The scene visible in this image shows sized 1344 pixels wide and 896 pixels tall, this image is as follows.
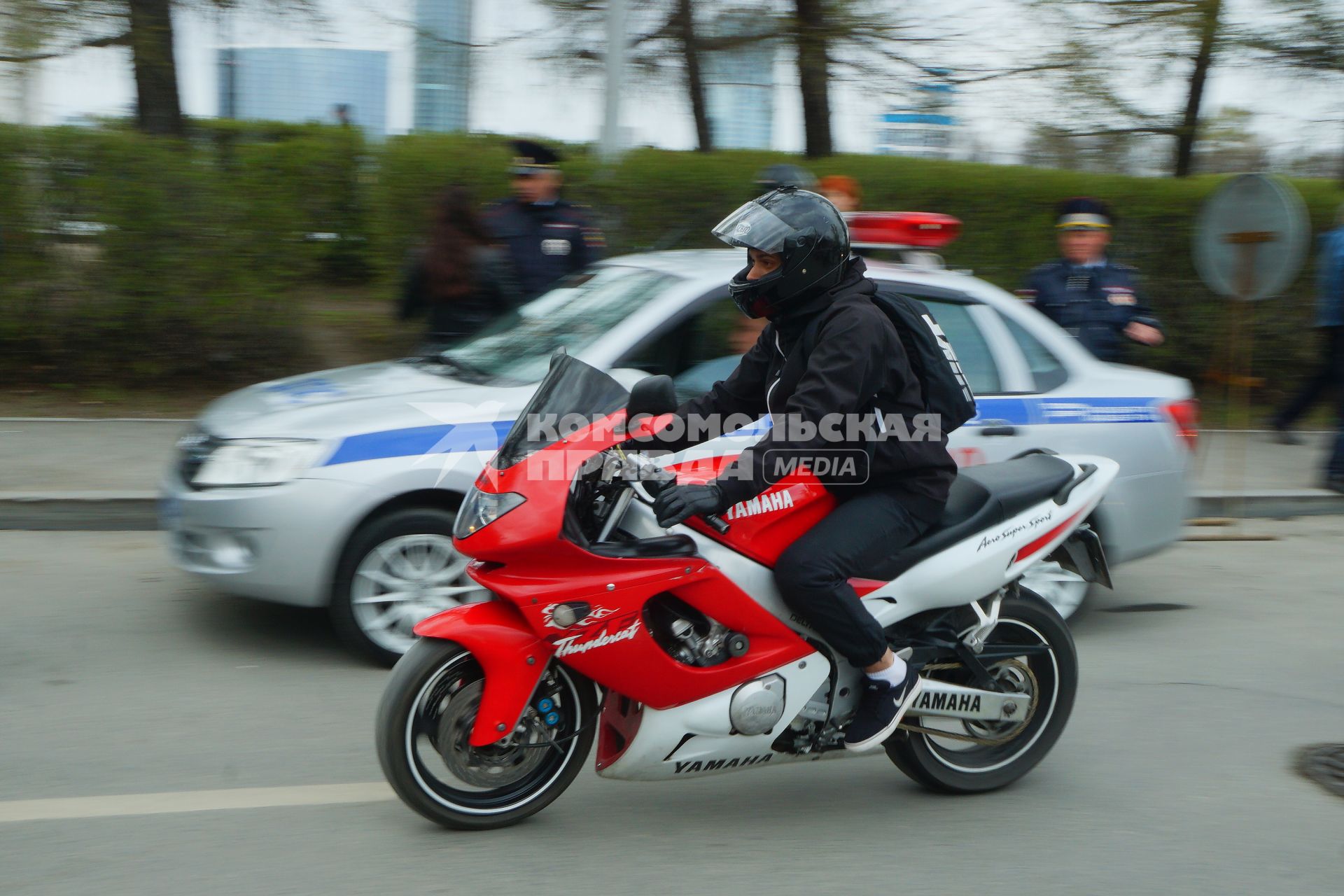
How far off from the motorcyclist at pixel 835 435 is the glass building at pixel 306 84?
8733mm

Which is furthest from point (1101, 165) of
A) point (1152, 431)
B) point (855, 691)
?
point (855, 691)

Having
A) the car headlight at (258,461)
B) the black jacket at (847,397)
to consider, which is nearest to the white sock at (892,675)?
the black jacket at (847,397)

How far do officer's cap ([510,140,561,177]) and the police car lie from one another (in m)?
1.71

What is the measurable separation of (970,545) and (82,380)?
8628mm

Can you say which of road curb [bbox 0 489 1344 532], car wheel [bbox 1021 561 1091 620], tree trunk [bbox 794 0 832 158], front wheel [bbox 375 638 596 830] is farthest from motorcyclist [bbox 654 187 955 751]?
tree trunk [bbox 794 0 832 158]

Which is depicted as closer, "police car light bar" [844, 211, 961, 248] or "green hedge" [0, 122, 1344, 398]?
"police car light bar" [844, 211, 961, 248]

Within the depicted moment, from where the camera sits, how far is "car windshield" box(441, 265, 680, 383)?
5.57 m

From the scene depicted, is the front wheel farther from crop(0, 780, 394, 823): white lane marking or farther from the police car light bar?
the police car light bar

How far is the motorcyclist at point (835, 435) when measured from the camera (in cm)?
359

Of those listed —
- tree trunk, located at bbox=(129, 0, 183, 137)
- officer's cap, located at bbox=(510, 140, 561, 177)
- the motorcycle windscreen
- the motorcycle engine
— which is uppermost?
tree trunk, located at bbox=(129, 0, 183, 137)

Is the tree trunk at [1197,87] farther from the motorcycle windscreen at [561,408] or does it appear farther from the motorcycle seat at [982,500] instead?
the motorcycle windscreen at [561,408]

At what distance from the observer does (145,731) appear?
175 inches

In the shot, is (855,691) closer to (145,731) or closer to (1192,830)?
(1192,830)

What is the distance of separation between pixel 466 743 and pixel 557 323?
2.57 m
